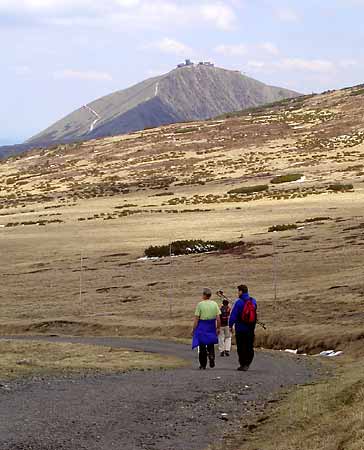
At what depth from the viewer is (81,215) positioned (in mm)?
79125

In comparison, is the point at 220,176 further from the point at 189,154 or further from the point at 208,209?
the point at 208,209

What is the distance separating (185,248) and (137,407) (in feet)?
110

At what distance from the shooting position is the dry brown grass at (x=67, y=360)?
1991cm

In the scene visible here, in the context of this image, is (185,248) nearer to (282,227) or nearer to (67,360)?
(282,227)

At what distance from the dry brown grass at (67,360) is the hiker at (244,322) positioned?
101 inches

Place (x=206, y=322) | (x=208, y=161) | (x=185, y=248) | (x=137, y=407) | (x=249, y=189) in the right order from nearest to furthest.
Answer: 1. (x=137, y=407)
2. (x=206, y=322)
3. (x=185, y=248)
4. (x=249, y=189)
5. (x=208, y=161)

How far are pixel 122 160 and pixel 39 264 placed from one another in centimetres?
9758

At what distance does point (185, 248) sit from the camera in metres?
48.4

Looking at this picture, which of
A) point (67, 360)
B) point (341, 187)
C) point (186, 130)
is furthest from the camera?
point (186, 130)

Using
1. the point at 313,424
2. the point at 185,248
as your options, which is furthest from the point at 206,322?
the point at 185,248

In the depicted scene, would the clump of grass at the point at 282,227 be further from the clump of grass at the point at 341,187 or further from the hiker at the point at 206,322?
the hiker at the point at 206,322

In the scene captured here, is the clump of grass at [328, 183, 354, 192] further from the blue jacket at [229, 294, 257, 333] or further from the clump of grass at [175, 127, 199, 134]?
the clump of grass at [175, 127, 199, 134]

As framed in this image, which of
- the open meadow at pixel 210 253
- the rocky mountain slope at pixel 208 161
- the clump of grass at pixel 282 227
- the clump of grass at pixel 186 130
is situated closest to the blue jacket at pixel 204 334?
the open meadow at pixel 210 253

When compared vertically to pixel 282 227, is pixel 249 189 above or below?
above
